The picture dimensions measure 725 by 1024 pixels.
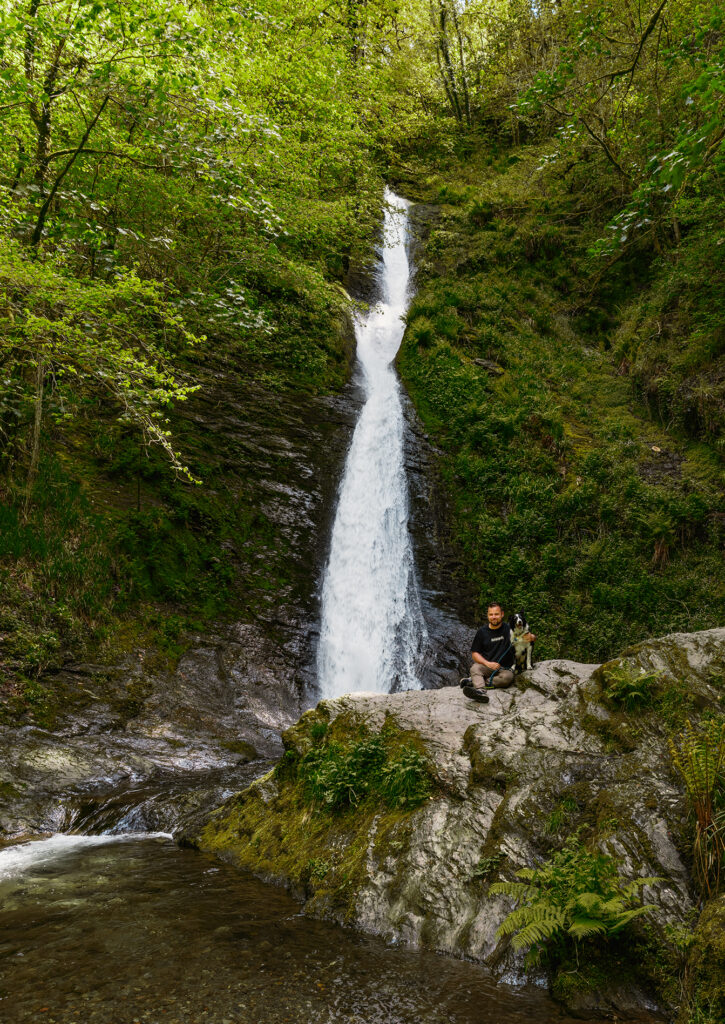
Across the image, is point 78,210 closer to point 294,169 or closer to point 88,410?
point 88,410

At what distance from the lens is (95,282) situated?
7496 mm

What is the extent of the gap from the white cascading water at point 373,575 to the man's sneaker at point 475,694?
5296 mm

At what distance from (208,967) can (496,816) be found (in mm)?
2077

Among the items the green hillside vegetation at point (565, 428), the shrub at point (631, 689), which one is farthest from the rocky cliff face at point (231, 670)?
the shrub at point (631, 689)

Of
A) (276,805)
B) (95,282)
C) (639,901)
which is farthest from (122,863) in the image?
(95,282)

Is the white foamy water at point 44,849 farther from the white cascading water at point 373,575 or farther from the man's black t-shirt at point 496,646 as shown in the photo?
the white cascading water at point 373,575

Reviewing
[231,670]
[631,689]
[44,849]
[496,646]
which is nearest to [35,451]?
[231,670]

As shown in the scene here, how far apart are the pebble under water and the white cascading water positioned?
267 inches

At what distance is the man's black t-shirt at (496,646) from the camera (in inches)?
274

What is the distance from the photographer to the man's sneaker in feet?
19.4

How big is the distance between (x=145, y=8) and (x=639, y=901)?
393 inches

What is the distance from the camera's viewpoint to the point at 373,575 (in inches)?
504

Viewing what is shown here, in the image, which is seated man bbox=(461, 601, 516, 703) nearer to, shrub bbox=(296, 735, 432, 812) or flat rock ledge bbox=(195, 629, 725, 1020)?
flat rock ledge bbox=(195, 629, 725, 1020)

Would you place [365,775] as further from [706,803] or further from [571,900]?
[706,803]
